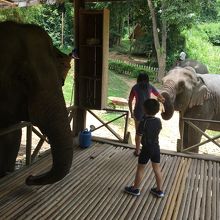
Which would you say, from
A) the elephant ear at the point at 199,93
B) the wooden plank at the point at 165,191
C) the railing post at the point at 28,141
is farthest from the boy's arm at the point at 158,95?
the railing post at the point at 28,141

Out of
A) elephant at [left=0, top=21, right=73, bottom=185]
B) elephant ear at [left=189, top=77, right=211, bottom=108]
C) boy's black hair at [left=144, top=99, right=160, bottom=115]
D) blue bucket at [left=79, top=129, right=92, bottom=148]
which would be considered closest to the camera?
elephant at [left=0, top=21, right=73, bottom=185]

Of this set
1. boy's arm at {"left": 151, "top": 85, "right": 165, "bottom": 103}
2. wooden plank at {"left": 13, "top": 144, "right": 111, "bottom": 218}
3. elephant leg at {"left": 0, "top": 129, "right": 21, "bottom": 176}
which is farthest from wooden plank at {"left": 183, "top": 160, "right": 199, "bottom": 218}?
elephant leg at {"left": 0, "top": 129, "right": 21, "bottom": 176}

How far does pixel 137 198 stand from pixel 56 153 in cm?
178

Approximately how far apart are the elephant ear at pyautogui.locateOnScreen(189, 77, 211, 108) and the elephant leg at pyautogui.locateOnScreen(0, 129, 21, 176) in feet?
12.9

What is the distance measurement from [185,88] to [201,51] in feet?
62.3

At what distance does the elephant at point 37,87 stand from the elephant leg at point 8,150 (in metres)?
2.44

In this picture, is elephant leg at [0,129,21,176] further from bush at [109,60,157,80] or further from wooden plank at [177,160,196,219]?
bush at [109,60,157,80]

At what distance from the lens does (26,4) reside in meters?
8.25

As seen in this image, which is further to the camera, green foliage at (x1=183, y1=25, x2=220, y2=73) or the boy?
green foliage at (x1=183, y1=25, x2=220, y2=73)

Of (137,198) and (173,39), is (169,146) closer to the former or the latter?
(137,198)

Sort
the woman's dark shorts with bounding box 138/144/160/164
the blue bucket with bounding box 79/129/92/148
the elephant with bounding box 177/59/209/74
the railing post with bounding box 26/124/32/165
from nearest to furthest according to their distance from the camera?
the woman's dark shorts with bounding box 138/144/160/164 < the railing post with bounding box 26/124/32/165 < the blue bucket with bounding box 79/129/92/148 < the elephant with bounding box 177/59/209/74

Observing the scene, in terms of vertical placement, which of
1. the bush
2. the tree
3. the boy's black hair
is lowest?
the bush

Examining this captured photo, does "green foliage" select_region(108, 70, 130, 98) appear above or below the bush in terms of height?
below

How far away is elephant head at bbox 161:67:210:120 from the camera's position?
314 inches
